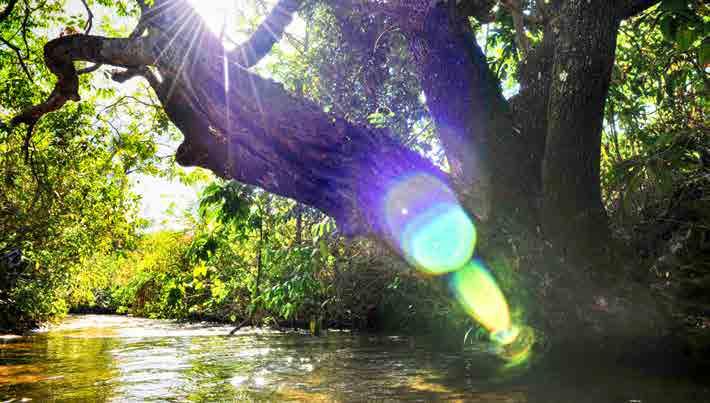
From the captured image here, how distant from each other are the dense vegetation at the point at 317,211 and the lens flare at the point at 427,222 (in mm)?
275

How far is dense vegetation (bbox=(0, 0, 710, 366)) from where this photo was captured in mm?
3604

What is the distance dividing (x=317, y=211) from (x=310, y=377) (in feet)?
9.45

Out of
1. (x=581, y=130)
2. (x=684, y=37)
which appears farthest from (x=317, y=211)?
(x=684, y=37)

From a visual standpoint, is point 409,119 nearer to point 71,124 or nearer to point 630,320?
point 630,320

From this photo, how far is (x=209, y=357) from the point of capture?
20.7 feet

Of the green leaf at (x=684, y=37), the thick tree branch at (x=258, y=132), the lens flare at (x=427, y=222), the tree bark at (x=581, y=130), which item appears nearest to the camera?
the green leaf at (x=684, y=37)

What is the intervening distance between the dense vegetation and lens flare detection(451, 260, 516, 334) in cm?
11

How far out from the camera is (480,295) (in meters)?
3.54

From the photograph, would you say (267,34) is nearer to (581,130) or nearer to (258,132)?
(258,132)

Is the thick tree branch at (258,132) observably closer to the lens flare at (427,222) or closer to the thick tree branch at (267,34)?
the lens flare at (427,222)

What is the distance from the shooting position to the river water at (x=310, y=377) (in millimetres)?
3342

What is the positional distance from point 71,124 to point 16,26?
5.84 feet

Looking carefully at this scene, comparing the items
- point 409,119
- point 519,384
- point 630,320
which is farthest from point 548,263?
point 409,119

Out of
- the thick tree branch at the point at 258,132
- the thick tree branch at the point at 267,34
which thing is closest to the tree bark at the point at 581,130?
the thick tree branch at the point at 258,132
